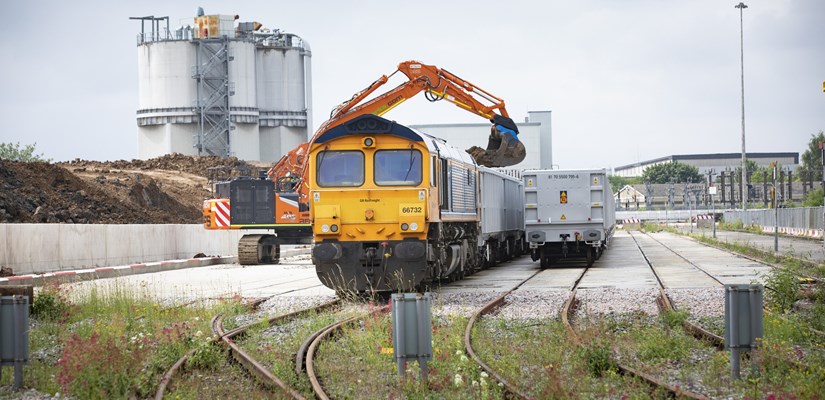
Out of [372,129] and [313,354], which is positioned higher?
[372,129]

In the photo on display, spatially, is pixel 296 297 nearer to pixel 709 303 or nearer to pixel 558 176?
pixel 709 303

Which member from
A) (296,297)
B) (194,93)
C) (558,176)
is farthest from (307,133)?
(296,297)

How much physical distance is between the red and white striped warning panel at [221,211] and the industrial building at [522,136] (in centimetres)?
4753

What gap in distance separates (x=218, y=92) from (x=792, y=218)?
126 feet

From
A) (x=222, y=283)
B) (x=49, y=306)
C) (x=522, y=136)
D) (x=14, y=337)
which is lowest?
(x=222, y=283)

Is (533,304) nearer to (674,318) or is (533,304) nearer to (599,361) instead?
(674,318)

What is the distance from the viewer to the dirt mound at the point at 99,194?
40.9m

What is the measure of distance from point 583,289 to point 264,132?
5811cm

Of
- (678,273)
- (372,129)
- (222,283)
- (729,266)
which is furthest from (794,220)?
(372,129)

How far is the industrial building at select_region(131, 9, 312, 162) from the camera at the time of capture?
74.9m

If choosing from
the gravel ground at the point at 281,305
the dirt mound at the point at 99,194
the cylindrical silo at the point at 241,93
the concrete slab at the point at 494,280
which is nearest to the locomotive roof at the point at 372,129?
the gravel ground at the point at 281,305

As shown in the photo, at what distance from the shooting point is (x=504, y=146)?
31328 mm

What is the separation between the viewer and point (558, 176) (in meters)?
32.0

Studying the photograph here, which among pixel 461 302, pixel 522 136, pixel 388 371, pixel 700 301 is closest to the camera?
pixel 388 371
